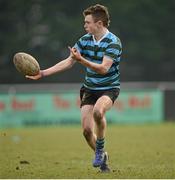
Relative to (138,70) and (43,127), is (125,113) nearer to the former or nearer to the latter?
(43,127)

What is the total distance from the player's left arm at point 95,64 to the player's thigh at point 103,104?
400 millimetres

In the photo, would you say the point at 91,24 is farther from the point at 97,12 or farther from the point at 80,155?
the point at 80,155

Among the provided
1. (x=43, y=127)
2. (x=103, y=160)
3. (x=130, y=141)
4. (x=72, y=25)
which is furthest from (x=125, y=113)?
(x=103, y=160)

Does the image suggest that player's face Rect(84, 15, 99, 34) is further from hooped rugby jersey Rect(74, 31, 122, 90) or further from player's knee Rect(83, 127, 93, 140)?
player's knee Rect(83, 127, 93, 140)

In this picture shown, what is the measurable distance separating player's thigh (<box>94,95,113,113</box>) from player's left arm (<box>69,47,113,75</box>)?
1.31ft

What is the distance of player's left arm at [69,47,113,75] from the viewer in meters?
10.1

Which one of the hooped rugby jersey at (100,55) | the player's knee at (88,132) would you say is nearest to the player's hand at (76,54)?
the hooped rugby jersey at (100,55)

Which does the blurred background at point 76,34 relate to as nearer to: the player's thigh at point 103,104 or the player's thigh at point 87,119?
the player's thigh at point 87,119

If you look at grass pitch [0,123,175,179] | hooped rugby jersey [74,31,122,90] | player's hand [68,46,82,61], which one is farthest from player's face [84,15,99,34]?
grass pitch [0,123,175,179]

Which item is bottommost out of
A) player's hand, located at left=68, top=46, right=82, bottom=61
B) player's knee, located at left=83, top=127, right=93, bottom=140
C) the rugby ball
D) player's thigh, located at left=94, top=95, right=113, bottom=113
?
player's knee, located at left=83, top=127, right=93, bottom=140

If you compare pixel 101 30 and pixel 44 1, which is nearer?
pixel 101 30

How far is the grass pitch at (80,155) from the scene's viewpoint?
10625 mm

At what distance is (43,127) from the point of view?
84.0 feet

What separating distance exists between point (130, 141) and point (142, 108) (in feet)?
28.6
